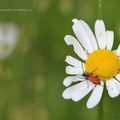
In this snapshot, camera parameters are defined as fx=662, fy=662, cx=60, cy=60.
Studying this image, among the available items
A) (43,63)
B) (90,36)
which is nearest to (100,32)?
(90,36)

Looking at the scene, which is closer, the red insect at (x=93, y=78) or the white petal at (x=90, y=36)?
the red insect at (x=93, y=78)

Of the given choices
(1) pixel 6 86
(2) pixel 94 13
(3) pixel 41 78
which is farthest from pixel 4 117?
(2) pixel 94 13

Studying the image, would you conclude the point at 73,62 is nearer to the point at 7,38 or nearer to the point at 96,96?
the point at 96,96

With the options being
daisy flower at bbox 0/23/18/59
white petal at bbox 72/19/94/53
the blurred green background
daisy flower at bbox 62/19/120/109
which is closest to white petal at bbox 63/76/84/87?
daisy flower at bbox 62/19/120/109

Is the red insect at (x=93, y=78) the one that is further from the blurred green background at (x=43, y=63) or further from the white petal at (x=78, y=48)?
the blurred green background at (x=43, y=63)

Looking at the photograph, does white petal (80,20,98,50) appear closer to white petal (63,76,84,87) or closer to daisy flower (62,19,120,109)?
daisy flower (62,19,120,109)

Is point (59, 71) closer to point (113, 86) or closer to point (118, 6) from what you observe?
point (118, 6)

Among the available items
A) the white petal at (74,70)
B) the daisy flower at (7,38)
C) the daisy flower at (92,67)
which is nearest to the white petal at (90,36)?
the daisy flower at (92,67)
